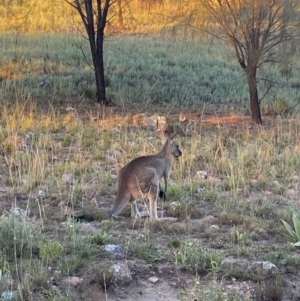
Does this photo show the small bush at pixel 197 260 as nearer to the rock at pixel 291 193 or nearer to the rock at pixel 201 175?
the rock at pixel 291 193

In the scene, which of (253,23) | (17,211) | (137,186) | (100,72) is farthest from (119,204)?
(100,72)

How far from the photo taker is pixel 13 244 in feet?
18.8

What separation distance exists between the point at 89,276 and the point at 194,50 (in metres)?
18.0

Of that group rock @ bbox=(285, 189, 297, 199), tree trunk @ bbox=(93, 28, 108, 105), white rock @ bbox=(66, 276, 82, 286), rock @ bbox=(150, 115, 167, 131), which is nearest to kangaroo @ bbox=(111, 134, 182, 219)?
white rock @ bbox=(66, 276, 82, 286)

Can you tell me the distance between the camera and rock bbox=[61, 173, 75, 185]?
836 cm

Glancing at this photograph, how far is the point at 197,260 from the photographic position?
5664mm

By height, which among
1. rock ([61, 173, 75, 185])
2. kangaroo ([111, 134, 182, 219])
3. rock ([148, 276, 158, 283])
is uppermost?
kangaroo ([111, 134, 182, 219])

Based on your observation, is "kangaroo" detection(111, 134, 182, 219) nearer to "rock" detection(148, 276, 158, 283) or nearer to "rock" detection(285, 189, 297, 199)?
"rock" detection(148, 276, 158, 283)

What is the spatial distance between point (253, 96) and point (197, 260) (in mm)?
8594

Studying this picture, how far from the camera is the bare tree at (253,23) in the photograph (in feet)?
42.1

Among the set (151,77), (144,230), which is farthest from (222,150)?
(151,77)

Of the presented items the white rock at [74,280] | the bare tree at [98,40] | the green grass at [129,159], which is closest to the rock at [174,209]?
the green grass at [129,159]

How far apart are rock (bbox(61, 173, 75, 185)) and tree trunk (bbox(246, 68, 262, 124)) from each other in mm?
6185

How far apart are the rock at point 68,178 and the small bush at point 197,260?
288 cm
